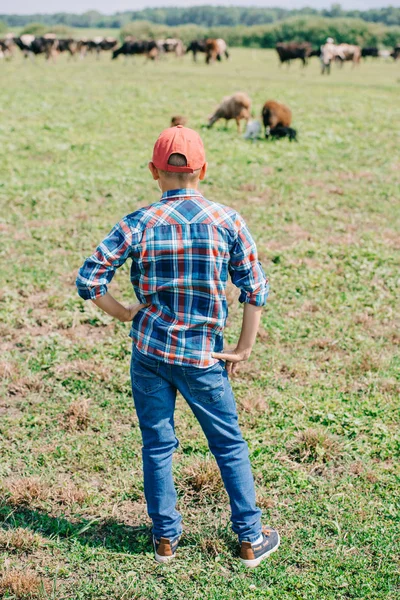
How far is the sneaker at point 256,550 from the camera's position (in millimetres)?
2949

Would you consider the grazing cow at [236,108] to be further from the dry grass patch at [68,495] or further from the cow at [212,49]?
the cow at [212,49]

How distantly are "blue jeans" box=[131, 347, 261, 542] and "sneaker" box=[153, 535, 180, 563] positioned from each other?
5 centimetres

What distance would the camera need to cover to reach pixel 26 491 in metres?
3.40

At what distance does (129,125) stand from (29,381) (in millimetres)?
11094

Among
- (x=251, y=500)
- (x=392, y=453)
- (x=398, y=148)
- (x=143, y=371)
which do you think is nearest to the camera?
(x=143, y=371)

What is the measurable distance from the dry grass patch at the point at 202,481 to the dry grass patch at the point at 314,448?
0.59m

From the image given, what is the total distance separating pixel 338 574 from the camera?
9.62 feet

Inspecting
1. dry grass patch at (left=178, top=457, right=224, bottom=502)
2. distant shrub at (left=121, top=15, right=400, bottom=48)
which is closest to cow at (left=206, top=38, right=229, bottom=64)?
distant shrub at (left=121, top=15, right=400, bottom=48)

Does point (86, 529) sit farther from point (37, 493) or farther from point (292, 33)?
point (292, 33)

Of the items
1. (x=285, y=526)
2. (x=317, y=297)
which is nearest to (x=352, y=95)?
(x=317, y=297)

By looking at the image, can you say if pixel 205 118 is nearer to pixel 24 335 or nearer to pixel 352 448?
pixel 24 335

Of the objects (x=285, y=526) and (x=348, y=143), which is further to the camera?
(x=348, y=143)

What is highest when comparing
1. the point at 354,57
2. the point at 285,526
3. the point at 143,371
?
the point at 354,57

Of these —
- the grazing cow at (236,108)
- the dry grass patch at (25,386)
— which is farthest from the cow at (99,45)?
the dry grass patch at (25,386)
